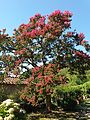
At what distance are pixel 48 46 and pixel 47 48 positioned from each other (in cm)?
25

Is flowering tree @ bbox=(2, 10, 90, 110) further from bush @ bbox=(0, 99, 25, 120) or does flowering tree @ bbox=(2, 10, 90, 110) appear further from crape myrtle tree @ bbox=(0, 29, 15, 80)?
bush @ bbox=(0, 99, 25, 120)

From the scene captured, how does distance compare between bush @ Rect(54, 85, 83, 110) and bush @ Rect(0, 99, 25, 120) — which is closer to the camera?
bush @ Rect(0, 99, 25, 120)

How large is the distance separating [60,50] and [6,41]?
5.83 metres

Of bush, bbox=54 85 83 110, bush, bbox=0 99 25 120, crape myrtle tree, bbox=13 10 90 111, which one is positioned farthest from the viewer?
bush, bbox=54 85 83 110

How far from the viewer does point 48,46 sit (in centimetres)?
2947

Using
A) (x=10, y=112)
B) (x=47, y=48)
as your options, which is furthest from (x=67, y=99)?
(x=10, y=112)

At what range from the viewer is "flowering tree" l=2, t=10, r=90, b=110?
93.7 ft

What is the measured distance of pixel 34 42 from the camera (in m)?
29.5

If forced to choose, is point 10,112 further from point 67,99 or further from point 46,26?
point 67,99

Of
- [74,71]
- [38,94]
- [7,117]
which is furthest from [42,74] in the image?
[7,117]

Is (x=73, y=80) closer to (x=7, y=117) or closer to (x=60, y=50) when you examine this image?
(x=60, y=50)

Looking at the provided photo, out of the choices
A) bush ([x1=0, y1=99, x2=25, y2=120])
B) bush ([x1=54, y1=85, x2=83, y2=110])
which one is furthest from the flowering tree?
bush ([x1=0, y1=99, x2=25, y2=120])

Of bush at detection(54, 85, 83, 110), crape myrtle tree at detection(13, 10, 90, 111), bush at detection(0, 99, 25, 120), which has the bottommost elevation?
bush at detection(0, 99, 25, 120)

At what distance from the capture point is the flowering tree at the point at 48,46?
93.7 feet
